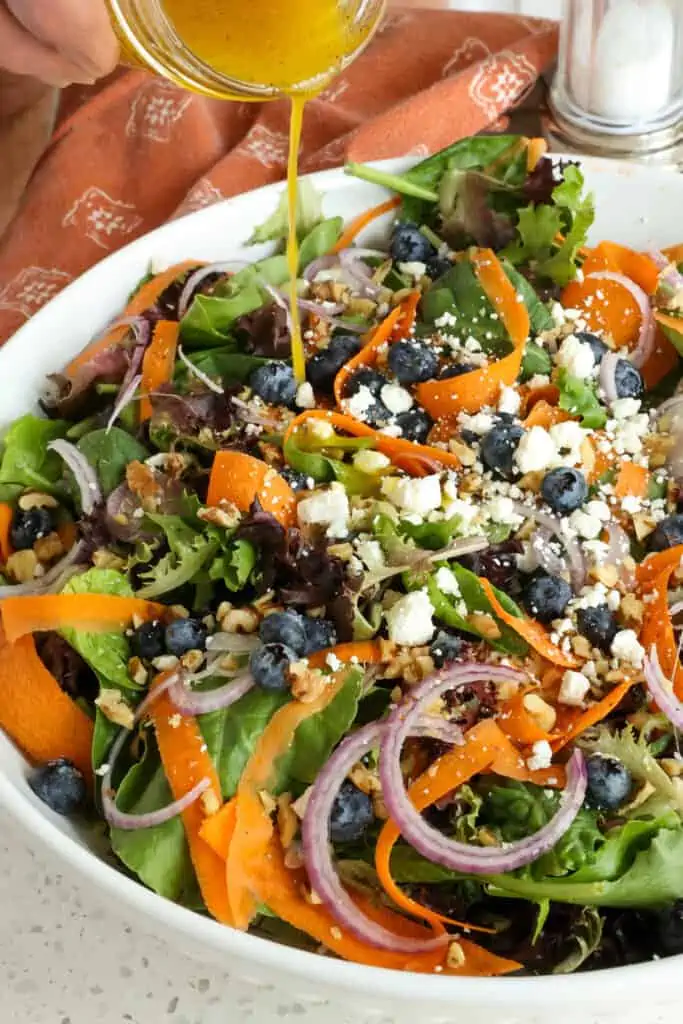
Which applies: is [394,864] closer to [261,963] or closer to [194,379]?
[261,963]

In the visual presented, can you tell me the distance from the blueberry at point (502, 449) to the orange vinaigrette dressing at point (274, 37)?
0.65 meters

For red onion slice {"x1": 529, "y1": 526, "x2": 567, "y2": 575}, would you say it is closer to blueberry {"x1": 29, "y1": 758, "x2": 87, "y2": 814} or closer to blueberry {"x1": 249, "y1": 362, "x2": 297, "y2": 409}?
blueberry {"x1": 249, "y1": 362, "x2": 297, "y2": 409}

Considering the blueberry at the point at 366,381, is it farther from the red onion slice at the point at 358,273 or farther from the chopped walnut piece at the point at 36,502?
the chopped walnut piece at the point at 36,502

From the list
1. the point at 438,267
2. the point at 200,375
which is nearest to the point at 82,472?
the point at 200,375

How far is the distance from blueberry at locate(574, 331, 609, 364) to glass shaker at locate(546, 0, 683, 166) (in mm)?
761

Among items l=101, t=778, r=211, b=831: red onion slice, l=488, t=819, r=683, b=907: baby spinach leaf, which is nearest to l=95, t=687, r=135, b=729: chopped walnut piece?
l=101, t=778, r=211, b=831: red onion slice

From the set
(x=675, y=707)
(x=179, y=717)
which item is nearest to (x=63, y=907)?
(x=179, y=717)

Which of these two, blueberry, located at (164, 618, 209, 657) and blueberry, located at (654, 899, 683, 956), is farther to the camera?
blueberry, located at (164, 618, 209, 657)

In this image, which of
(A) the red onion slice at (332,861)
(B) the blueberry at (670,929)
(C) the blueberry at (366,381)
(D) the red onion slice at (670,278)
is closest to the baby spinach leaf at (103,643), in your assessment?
(A) the red onion slice at (332,861)

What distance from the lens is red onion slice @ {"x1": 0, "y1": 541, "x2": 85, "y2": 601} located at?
1.82 m

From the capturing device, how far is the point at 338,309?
2.19 metres

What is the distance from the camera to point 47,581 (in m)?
1.84

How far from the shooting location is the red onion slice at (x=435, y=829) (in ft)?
4.80

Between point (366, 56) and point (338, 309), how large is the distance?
1033 mm
